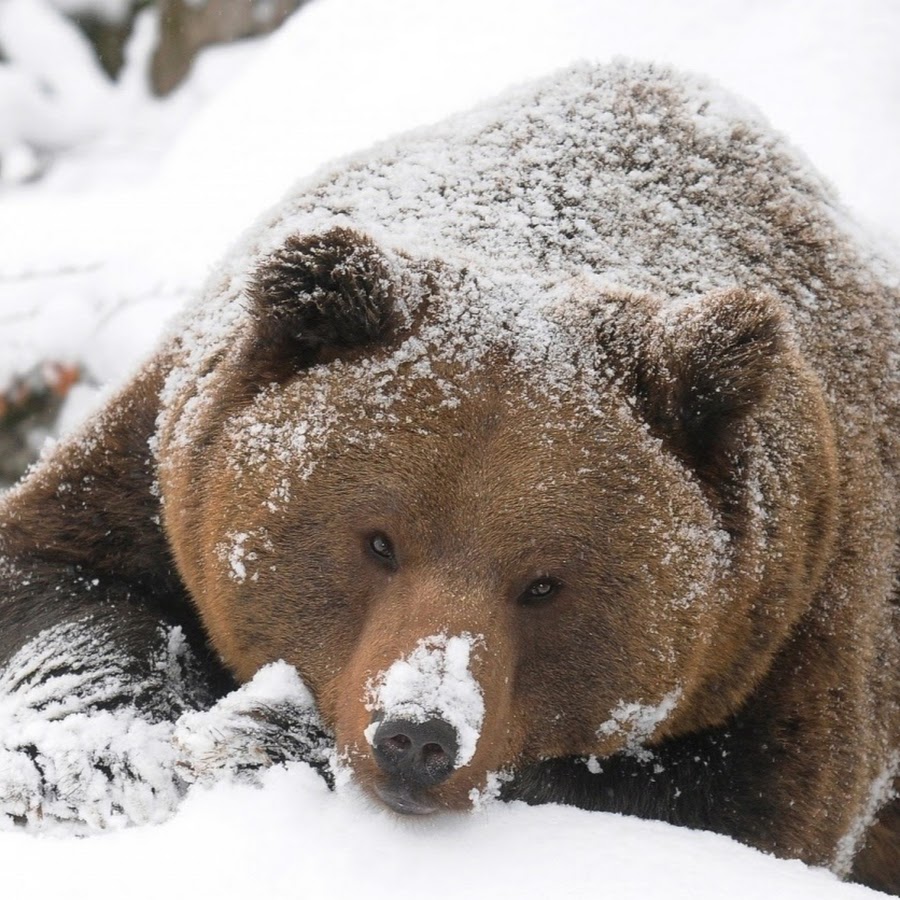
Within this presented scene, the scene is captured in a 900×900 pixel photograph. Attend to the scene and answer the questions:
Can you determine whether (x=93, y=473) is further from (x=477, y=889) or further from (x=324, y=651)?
(x=477, y=889)

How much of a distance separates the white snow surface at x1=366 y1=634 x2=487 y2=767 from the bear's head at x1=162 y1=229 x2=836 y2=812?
0.03m

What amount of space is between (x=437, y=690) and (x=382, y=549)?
46cm

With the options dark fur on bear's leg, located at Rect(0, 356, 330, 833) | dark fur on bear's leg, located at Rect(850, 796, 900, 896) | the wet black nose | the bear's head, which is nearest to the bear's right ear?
the bear's head

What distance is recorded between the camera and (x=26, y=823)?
357 cm

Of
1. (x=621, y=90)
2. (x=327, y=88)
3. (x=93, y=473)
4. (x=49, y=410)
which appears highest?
(x=621, y=90)

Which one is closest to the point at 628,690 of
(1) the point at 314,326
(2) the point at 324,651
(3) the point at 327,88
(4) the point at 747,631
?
(4) the point at 747,631

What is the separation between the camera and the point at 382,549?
330 centimetres

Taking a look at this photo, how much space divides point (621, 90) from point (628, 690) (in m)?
1.90

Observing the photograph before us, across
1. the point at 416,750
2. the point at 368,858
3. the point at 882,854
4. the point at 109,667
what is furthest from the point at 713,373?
the point at 882,854

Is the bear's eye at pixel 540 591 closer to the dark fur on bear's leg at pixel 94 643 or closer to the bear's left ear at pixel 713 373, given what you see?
the bear's left ear at pixel 713 373

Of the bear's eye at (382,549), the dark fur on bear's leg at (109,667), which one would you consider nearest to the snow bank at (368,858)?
the dark fur on bear's leg at (109,667)

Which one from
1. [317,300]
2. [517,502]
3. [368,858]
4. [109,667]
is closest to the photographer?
[368,858]

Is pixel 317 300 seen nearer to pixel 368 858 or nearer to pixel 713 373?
pixel 713 373

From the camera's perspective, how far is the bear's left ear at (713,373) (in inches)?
130
